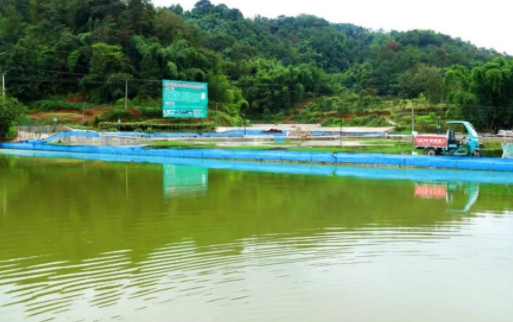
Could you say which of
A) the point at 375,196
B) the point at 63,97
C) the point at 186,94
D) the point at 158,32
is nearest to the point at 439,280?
the point at 375,196

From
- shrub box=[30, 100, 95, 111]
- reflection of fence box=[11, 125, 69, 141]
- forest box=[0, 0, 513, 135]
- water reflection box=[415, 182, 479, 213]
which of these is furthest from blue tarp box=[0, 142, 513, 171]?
shrub box=[30, 100, 95, 111]

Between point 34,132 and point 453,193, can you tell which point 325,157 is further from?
point 34,132

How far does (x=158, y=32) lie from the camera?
197ft

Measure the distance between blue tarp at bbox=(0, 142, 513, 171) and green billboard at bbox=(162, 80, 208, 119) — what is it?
8.84 meters

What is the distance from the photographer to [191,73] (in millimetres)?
52938

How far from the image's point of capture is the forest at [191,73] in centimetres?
4750

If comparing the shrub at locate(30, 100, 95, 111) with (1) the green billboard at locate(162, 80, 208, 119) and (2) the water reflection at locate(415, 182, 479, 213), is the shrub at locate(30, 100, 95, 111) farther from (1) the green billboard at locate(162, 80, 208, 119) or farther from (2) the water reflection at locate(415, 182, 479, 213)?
(2) the water reflection at locate(415, 182, 479, 213)

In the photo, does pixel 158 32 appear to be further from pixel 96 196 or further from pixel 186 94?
pixel 96 196

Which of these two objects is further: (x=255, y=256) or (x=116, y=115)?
(x=116, y=115)

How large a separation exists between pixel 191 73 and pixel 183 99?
637 inches

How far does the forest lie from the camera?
4750 centimetres

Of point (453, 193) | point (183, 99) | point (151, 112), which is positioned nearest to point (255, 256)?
point (453, 193)

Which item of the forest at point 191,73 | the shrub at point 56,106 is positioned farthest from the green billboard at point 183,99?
the shrub at point 56,106

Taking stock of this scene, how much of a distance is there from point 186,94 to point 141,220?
2923 centimetres
